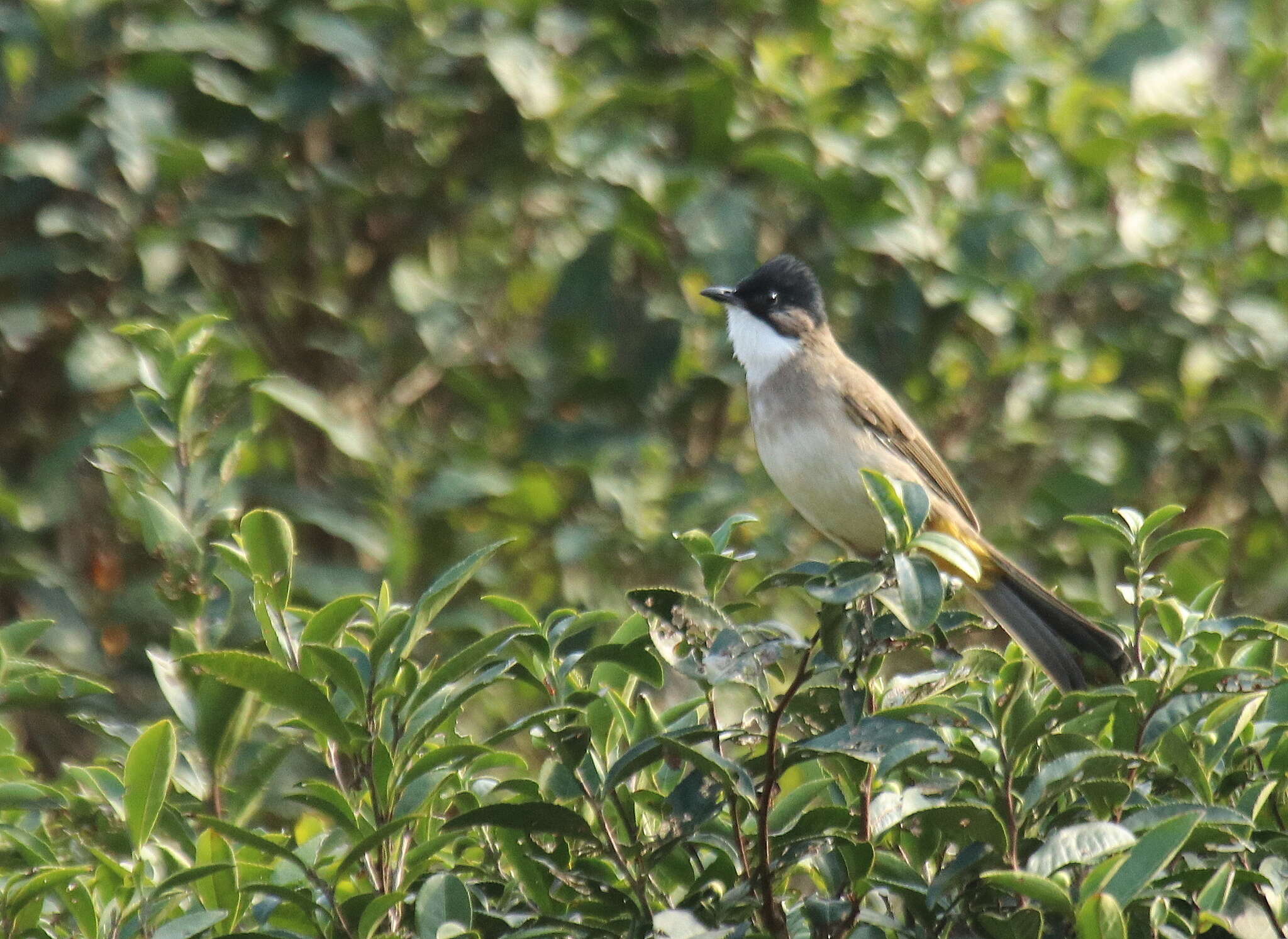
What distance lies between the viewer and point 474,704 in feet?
13.2

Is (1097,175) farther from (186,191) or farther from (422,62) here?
(186,191)

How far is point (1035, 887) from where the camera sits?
137 centimetres

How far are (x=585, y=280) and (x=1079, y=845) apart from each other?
2836 millimetres

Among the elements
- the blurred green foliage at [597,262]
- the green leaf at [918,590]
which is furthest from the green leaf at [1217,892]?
the blurred green foliage at [597,262]

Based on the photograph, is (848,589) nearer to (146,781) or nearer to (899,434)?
(146,781)

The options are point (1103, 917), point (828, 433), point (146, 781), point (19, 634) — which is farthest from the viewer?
→ point (828, 433)

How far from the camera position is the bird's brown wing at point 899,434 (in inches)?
155

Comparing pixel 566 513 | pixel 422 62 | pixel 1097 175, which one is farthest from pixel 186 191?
pixel 1097 175

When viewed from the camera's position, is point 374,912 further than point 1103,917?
Yes

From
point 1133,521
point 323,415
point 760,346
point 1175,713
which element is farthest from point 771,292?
point 1175,713

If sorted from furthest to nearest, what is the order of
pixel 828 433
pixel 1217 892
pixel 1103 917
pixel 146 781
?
pixel 828 433, pixel 146 781, pixel 1217 892, pixel 1103 917

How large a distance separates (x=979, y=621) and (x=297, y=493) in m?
2.54

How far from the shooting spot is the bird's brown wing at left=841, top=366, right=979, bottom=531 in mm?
Answer: 3926

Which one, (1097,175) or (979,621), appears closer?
(979,621)
